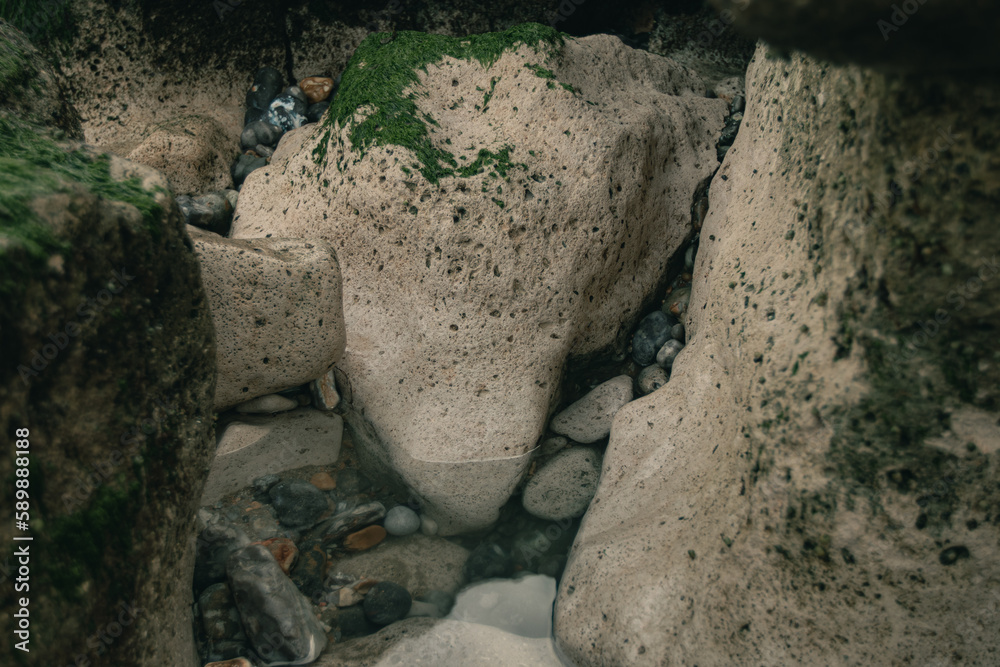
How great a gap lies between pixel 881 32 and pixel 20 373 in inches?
83.2

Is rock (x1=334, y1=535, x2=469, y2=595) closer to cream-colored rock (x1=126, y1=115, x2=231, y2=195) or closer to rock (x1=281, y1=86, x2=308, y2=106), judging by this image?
cream-colored rock (x1=126, y1=115, x2=231, y2=195)

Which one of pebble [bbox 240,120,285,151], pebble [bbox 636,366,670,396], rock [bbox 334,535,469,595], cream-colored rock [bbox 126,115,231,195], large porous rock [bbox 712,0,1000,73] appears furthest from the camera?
pebble [bbox 240,120,285,151]

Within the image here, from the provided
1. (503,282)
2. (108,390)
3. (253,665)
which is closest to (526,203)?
(503,282)

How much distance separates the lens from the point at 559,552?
11.0 feet

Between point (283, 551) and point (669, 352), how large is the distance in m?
2.17

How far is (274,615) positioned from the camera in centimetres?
271

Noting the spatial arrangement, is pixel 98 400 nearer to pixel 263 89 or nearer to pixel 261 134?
pixel 261 134

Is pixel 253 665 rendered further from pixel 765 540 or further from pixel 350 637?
pixel 765 540

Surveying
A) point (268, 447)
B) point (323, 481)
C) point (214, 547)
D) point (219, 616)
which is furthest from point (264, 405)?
point (219, 616)

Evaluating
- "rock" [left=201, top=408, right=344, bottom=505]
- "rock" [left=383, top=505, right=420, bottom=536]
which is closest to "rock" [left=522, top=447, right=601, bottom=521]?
"rock" [left=383, top=505, right=420, bottom=536]

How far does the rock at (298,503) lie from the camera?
3289 millimetres

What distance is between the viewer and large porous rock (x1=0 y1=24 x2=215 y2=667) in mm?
1750

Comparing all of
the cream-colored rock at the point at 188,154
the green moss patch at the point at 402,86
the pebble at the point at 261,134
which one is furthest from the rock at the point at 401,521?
the pebble at the point at 261,134

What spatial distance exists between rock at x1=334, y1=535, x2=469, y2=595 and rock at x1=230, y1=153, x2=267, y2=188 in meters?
2.62
